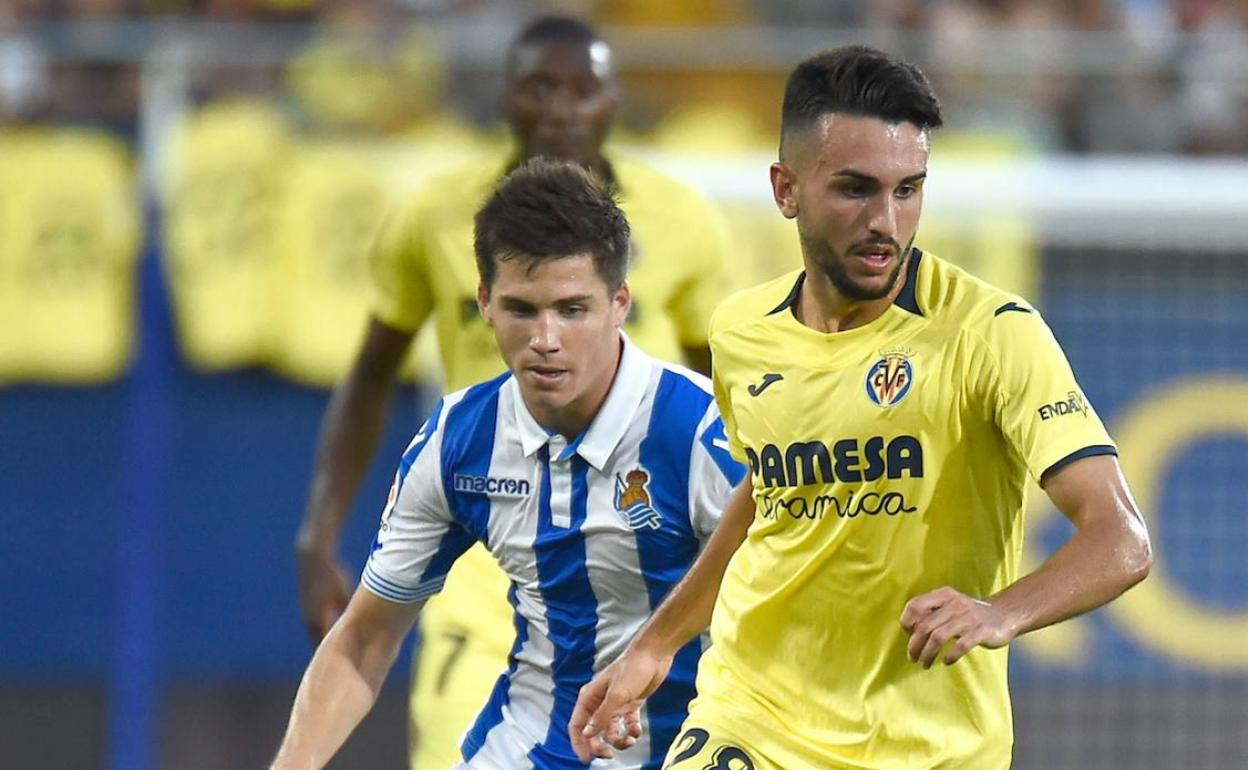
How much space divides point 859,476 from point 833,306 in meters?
0.34

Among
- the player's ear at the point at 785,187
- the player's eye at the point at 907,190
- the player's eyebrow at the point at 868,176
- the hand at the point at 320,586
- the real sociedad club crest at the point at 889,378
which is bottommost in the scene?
the hand at the point at 320,586

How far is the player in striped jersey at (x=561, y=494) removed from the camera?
445cm

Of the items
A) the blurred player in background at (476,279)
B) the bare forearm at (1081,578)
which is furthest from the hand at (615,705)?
the blurred player in background at (476,279)

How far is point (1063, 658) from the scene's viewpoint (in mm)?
9328

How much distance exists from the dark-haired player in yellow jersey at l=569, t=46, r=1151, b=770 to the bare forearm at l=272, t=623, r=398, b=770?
543mm

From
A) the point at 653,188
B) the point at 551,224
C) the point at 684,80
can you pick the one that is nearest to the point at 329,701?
the point at 551,224

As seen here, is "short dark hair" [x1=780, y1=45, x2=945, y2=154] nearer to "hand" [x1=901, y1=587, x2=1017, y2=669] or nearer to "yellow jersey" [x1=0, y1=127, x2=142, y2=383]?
"hand" [x1=901, y1=587, x2=1017, y2=669]

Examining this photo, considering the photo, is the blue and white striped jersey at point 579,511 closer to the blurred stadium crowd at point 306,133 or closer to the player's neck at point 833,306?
the player's neck at point 833,306

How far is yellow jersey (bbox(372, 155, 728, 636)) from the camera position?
19.4 ft

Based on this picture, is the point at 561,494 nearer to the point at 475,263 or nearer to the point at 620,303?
the point at 620,303

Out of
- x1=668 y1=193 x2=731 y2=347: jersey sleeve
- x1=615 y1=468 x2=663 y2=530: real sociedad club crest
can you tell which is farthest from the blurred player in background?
x1=615 y1=468 x2=663 y2=530: real sociedad club crest

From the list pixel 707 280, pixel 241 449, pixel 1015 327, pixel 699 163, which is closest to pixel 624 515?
pixel 1015 327

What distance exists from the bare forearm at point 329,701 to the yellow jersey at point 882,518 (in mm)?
767

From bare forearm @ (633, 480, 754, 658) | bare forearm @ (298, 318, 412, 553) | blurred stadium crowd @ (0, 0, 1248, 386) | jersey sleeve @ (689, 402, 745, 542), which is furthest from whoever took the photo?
blurred stadium crowd @ (0, 0, 1248, 386)
